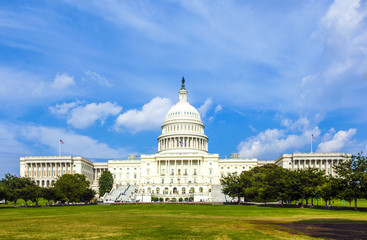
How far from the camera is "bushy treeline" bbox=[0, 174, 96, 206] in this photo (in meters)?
90.3

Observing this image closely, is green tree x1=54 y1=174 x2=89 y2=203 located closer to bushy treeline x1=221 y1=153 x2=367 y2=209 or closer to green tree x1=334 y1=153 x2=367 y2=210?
bushy treeline x1=221 y1=153 x2=367 y2=209

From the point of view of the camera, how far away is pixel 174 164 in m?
169

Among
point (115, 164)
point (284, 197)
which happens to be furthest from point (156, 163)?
point (284, 197)

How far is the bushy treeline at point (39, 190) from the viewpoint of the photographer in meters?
90.3

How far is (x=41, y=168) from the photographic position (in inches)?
7057

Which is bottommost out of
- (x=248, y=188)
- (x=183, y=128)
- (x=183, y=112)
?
(x=248, y=188)

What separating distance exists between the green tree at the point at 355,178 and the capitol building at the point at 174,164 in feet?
257

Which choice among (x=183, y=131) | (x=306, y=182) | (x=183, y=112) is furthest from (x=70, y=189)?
(x=183, y=112)

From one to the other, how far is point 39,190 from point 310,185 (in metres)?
64.9

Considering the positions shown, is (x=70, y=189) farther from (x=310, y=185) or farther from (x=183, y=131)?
(x=183, y=131)

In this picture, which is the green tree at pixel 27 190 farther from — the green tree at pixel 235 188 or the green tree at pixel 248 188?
the green tree at pixel 248 188

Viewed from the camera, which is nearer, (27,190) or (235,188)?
(27,190)

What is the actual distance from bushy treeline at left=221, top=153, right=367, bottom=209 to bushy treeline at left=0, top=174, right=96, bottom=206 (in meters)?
40.6

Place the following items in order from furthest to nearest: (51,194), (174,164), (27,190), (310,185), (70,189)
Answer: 1. (174,164)
2. (70,189)
3. (51,194)
4. (27,190)
5. (310,185)
